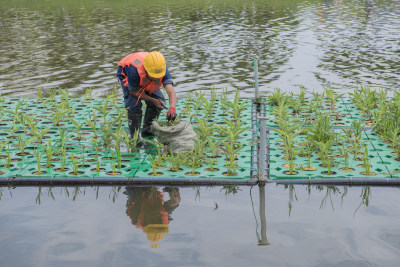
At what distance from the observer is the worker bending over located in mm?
6438

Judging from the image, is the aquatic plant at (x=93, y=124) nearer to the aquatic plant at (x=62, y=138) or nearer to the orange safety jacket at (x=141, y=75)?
the aquatic plant at (x=62, y=138)

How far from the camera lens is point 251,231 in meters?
4.64

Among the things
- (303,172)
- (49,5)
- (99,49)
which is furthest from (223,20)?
(303,172)

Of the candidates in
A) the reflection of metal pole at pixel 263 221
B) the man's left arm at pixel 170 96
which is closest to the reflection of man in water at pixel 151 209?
the reflection of metal pole at pixel 263 221

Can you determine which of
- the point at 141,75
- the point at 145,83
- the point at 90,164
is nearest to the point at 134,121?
the point at 145,83

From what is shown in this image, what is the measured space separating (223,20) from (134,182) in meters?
16.1

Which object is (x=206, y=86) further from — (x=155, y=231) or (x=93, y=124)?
(x=155, y=231)

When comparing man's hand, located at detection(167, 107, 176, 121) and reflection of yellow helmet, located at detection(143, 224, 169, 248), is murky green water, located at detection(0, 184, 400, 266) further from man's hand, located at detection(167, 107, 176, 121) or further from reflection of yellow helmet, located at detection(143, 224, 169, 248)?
man's hand, located at detection(167, 107, 176, 121)

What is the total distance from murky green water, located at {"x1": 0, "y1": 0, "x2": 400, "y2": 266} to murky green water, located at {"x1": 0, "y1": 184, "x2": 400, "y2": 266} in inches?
0.6

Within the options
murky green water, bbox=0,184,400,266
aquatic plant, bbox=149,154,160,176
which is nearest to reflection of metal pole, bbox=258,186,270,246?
murky green water, bbox=0,184,400,266

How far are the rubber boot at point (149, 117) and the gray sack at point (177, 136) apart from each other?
63cm

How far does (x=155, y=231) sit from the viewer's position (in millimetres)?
4656

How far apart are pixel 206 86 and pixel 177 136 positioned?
14.0 ft

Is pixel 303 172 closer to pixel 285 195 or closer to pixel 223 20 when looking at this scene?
pixel 285 195
